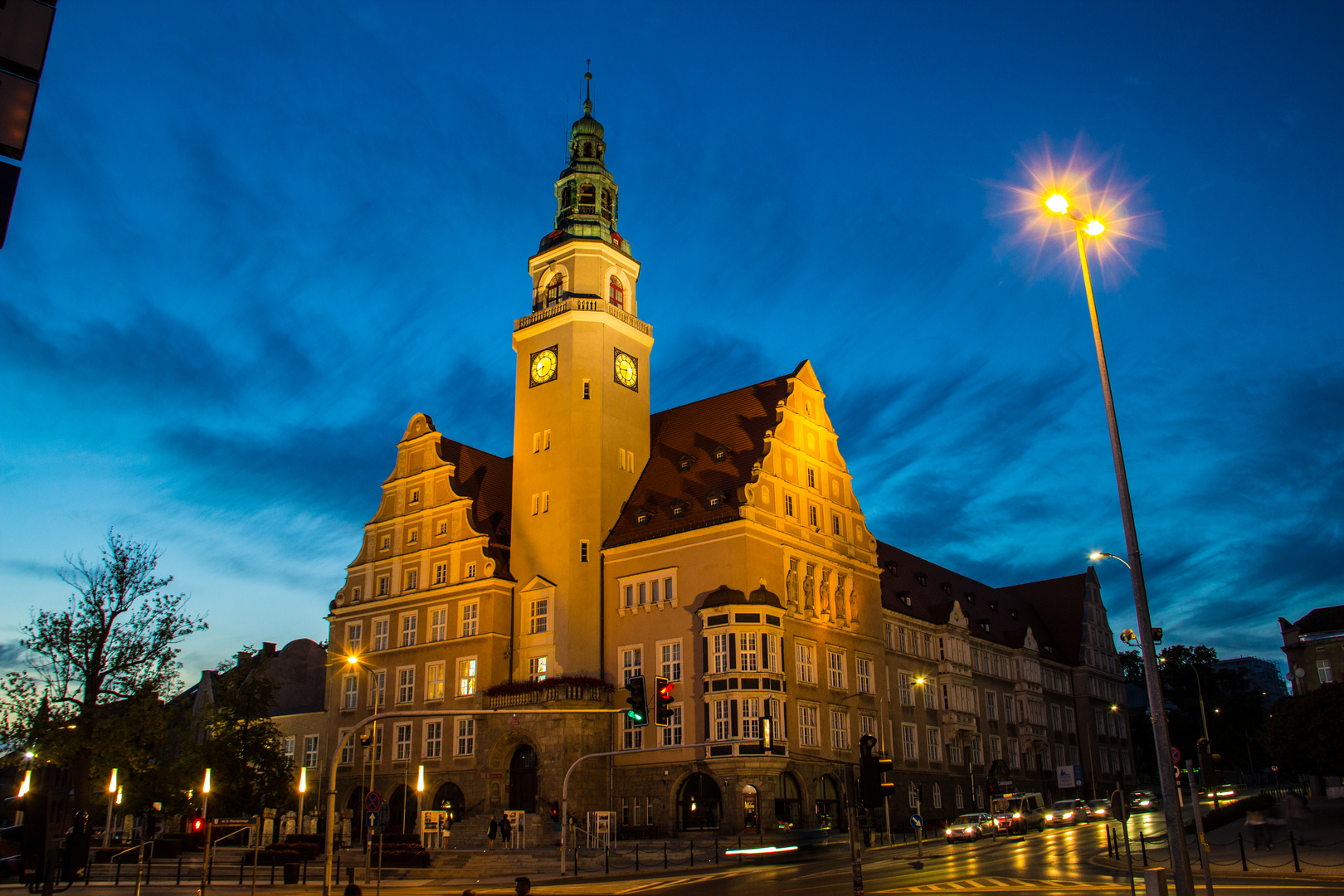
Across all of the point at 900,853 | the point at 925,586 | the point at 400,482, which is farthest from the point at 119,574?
the point at 925,586

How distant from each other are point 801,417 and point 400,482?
2630 cm

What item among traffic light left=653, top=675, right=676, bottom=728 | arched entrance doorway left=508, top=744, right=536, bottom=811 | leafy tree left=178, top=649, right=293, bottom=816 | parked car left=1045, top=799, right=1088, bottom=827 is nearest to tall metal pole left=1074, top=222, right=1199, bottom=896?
traffic light left=653, top=675, right=676, bottom=728

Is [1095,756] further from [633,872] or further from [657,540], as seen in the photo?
[633,872]

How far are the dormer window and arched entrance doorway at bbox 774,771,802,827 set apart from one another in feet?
105

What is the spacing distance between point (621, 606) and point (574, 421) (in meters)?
11.4

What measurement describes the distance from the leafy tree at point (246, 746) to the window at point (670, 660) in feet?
80.1

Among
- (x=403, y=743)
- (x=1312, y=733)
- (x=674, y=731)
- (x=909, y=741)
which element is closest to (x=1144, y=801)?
(x=909, y=741)

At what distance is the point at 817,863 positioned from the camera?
39.8 m

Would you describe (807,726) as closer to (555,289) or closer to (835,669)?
(835,669)

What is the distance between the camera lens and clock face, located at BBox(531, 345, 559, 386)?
63844 mm

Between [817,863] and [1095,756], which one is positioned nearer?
[817,863]

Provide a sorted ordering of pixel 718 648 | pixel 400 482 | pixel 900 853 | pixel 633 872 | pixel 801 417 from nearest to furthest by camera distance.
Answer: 1. pixel 633 872
2. pixel 900 853
3. pixel 718 648
4. pixel 801 417
5. pixel 400 482

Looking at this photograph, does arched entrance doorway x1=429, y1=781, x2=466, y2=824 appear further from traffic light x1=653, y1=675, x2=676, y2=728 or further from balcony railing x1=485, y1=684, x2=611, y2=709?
traffic light x1=653, y1=675, x2=676, y2=728

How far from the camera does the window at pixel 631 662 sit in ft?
186
